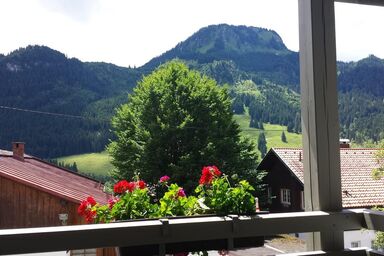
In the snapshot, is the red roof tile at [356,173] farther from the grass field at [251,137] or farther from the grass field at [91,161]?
the grass field at [91,161]

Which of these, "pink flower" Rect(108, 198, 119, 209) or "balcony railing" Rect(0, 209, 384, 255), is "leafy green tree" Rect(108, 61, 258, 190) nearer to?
"pink flower" Rect(108, 198, 119, 209)

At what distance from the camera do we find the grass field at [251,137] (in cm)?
168

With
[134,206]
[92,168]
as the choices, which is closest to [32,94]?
[92,168]

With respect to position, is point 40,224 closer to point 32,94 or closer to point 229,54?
point 32,94

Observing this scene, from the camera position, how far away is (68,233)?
1.16 m

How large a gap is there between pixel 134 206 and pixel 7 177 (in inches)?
18.3

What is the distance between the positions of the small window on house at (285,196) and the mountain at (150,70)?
0.96 feet

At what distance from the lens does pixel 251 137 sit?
2.28 meters

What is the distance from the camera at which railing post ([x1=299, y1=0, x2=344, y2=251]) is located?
151cm

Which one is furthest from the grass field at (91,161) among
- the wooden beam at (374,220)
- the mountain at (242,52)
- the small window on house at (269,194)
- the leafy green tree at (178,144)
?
the wooden beam at (374,220)

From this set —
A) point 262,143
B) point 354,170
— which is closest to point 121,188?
point 262,143

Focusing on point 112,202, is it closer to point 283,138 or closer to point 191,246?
point 191,246

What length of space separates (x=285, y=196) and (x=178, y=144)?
76cm

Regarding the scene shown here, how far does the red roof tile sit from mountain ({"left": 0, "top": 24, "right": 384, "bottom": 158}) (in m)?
0.10
